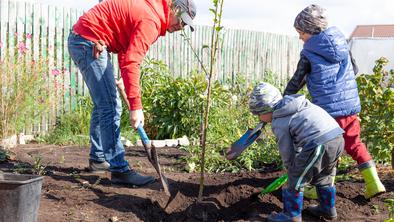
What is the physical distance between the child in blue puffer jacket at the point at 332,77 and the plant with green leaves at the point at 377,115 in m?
0.90

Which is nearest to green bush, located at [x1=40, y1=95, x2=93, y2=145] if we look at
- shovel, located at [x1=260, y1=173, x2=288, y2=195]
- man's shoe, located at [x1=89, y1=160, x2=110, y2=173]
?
man's shoe, located at [x1=89, y1=160, x2=110, y2=173]

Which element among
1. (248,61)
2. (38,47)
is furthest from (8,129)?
(248,61)

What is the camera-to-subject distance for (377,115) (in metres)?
5.34

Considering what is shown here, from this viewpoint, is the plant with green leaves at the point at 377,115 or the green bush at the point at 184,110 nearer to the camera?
the plant with green leaves at the point at 377,115

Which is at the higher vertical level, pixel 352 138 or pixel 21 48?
pixel 21 48

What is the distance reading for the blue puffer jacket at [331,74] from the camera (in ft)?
14.3

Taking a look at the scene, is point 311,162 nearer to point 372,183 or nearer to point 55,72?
point 372,183

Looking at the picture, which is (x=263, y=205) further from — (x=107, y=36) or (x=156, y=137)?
(x=156, y=137)

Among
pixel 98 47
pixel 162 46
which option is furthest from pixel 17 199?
pixel 162 46

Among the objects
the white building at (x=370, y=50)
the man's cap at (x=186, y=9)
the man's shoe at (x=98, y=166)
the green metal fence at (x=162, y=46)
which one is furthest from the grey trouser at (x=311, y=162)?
the white building at (x=370, y=50)

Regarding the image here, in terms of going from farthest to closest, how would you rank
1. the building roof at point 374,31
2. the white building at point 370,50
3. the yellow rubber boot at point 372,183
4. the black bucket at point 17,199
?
the building roof at point 374,31
the white building at point 370,50
the yellow rubber boot at point 372,183
the black bucket at point 17,199

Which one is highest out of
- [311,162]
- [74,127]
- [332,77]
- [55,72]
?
[332,77]

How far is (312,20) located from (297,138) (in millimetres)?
1171

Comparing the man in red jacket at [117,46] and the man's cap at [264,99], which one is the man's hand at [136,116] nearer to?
the man in red jacket at [117,46]
